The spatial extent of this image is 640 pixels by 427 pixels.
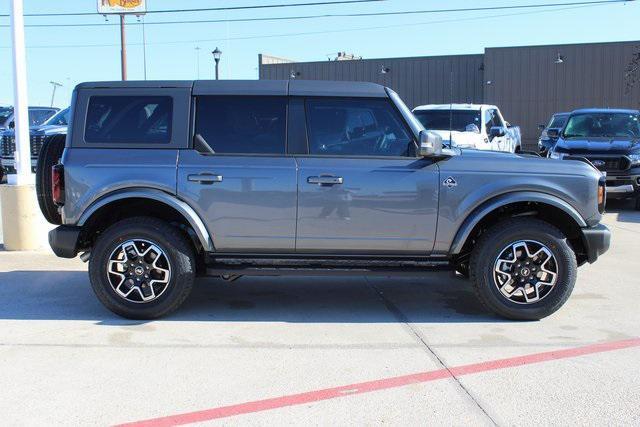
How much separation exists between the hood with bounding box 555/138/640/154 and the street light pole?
9.76 metres

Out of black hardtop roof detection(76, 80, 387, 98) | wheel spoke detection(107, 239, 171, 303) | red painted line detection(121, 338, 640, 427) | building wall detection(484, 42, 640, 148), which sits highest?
building wall detection(484, 42, 640, 148)

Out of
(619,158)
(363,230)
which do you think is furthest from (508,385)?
(619,158)

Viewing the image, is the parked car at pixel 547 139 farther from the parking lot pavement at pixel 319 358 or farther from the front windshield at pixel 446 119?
the parking lot pavement at pixel 319 358

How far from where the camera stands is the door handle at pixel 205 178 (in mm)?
5207

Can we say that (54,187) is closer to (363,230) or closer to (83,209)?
(83,209)

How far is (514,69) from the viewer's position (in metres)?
27.8

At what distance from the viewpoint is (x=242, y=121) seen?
541 cm

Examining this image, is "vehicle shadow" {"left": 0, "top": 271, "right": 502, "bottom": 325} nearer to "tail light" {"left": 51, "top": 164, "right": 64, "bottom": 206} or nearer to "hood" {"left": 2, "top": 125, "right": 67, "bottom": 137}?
"tail light" {"left": 51, "top": 164, "right": 64, "bottom": 206}

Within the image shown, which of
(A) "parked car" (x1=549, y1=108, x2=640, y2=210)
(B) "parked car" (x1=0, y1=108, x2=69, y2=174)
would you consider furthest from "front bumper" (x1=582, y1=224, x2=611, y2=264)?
(B) "parked car" (x1=0, y1=108, x2=69, y2=174)

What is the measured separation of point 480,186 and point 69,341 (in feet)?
11.6

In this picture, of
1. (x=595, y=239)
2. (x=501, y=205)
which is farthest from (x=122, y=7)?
(x=595, y=239)

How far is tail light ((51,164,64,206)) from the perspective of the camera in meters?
5.27

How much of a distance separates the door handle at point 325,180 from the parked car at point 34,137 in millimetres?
10522

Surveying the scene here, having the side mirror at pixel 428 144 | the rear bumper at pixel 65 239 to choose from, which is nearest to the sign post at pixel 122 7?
the rear bumper at pixel 65 239
